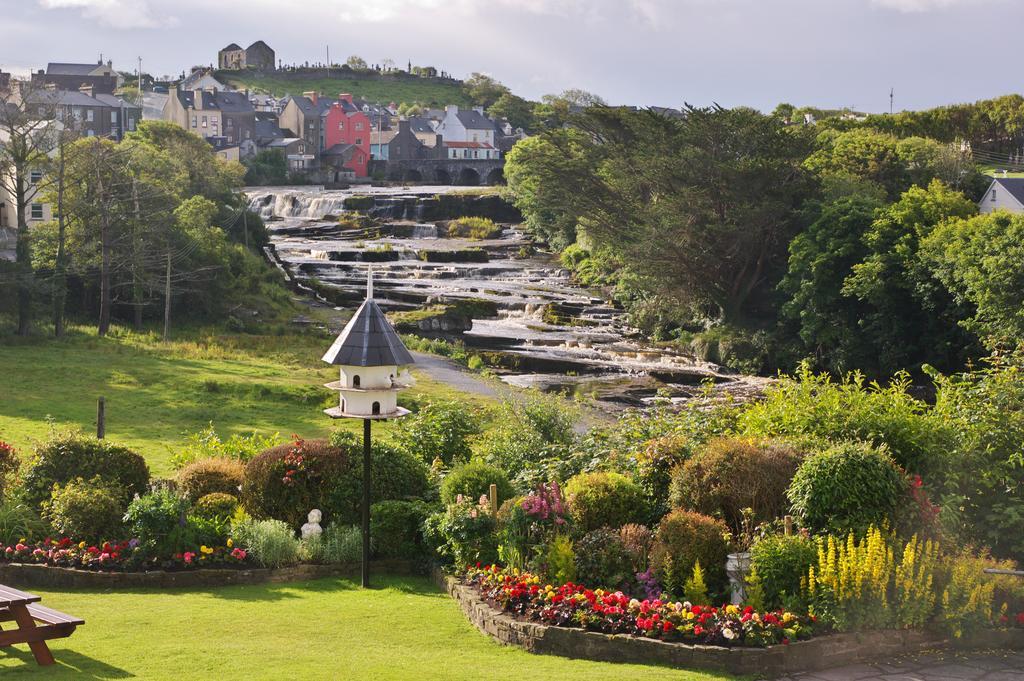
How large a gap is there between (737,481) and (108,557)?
809cm

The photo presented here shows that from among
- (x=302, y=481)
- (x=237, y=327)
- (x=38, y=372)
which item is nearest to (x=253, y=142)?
(x=237, y=327)

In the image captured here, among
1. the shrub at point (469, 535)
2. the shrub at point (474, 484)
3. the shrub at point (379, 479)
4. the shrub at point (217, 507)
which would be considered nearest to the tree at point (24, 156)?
the shrub at point (217, 507)

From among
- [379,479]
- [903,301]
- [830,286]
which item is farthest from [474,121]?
[379,479]

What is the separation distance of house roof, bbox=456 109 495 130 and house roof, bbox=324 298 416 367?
134 meters

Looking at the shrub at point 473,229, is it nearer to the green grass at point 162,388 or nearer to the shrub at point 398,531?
the green grass at point 162,388

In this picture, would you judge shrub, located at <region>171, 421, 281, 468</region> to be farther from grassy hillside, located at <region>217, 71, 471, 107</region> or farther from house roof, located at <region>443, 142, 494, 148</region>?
grassy hillside, located at <region>217, 71, 471, 107</region>

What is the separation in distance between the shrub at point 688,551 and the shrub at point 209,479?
6842mm

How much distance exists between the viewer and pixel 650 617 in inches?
480

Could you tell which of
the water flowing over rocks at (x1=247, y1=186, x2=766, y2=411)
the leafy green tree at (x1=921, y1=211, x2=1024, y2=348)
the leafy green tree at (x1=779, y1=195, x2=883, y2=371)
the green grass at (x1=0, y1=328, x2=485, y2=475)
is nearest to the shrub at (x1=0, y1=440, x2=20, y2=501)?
the green grass at (x1=0, y1=328, x2=485, y2=475)

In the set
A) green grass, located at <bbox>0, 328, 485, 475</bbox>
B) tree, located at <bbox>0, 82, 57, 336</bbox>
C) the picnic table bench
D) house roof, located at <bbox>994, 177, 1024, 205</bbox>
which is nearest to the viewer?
the picnic table bench

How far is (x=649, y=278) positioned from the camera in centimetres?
5591

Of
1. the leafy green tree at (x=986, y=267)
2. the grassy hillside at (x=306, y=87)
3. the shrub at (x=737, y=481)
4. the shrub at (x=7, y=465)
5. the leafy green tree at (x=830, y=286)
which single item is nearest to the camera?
the shrub at (x=737, y=481)

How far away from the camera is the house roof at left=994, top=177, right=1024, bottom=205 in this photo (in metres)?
61.4

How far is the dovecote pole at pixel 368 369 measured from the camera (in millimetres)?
14641
